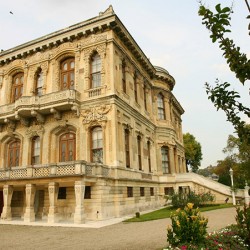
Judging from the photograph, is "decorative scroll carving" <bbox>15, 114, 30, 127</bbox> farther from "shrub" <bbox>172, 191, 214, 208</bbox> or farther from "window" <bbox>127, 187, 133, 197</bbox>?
"shrub" <bbox>172, 191, 214, 208</bbox>

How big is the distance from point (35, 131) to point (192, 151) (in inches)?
1335

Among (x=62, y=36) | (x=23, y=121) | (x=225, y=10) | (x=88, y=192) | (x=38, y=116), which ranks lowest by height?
(x=88, y=192)

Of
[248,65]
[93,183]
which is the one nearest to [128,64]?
[93,183]

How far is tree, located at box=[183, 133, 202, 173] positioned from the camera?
48.5m

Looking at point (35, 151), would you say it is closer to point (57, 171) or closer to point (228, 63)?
point (57, 171)

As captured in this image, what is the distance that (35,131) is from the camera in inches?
823

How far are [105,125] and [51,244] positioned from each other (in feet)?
33.7

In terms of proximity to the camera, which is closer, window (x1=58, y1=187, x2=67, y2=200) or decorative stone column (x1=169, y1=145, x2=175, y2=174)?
window (x1=58, y1=187, x2=67, y2=200)

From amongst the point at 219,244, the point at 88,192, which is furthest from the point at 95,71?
the point at 219,244

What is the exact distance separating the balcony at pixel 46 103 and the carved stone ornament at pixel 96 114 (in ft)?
3.75

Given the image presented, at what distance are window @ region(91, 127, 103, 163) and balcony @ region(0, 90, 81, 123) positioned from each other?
102 inches

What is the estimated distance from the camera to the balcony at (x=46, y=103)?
62.4 feet

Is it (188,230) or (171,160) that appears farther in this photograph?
(171,160)

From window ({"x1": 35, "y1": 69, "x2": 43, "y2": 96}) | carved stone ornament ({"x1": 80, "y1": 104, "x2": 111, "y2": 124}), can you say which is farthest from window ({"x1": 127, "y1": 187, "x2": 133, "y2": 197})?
window ({"x1": 35, "y1": 69, "x2": 43, "y2": 96})
